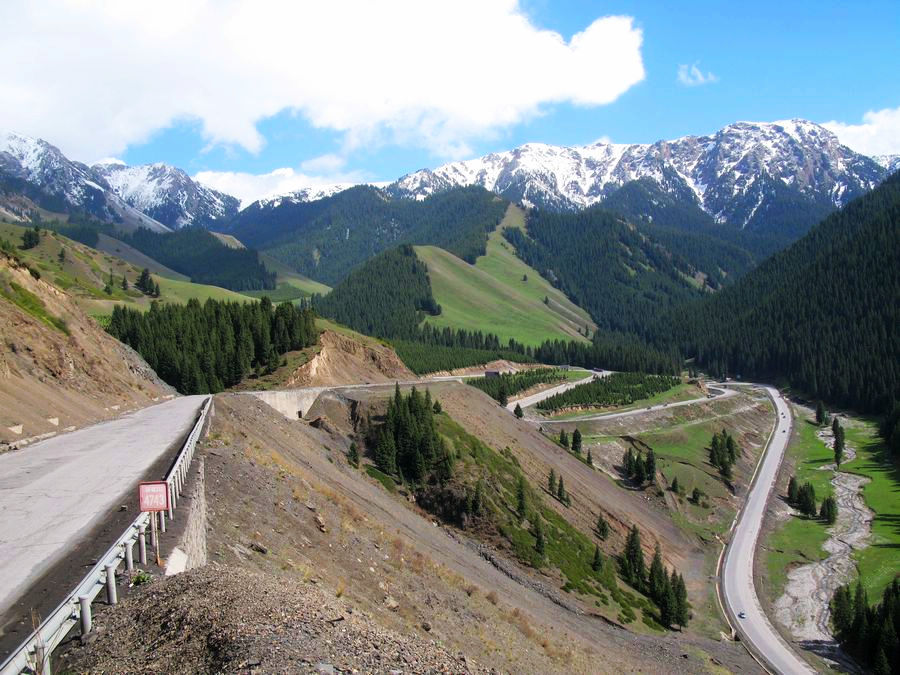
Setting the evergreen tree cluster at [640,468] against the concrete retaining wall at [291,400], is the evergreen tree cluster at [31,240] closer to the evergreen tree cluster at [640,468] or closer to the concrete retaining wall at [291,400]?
the concrete retaining wall at [291,400]

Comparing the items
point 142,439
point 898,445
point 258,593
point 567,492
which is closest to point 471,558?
point 142,439

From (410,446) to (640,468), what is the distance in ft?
178

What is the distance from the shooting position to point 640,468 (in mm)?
105188

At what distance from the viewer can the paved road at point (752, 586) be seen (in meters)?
60.5

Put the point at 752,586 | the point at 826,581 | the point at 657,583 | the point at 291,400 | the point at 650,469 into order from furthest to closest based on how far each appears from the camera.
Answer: the point at 650,469
the point at 826,581
the point at 752,586
the point at 657,583
the point at 291,400

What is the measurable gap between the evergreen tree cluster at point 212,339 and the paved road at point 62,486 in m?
41.8

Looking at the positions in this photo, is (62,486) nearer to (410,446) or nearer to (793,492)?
(410,446)

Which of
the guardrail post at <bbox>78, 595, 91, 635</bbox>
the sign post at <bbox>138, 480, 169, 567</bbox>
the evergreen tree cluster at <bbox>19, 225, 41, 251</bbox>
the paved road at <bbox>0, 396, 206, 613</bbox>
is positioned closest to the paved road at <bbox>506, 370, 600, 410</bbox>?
the paved road at <bbox>0, 396, 206, 613</bbox>

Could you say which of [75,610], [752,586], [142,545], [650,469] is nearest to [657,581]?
[752,586]

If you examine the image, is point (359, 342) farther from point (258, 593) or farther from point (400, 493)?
point (258, 593)

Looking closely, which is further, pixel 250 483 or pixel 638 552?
pixel 638 552

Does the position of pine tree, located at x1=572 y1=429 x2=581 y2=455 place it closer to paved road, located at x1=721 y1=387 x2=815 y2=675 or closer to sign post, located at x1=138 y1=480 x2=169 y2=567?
paved road, located at x1=721 y1=387 x2=815 y2=675

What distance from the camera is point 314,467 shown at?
44.6 m

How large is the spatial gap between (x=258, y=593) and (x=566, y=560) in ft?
170
